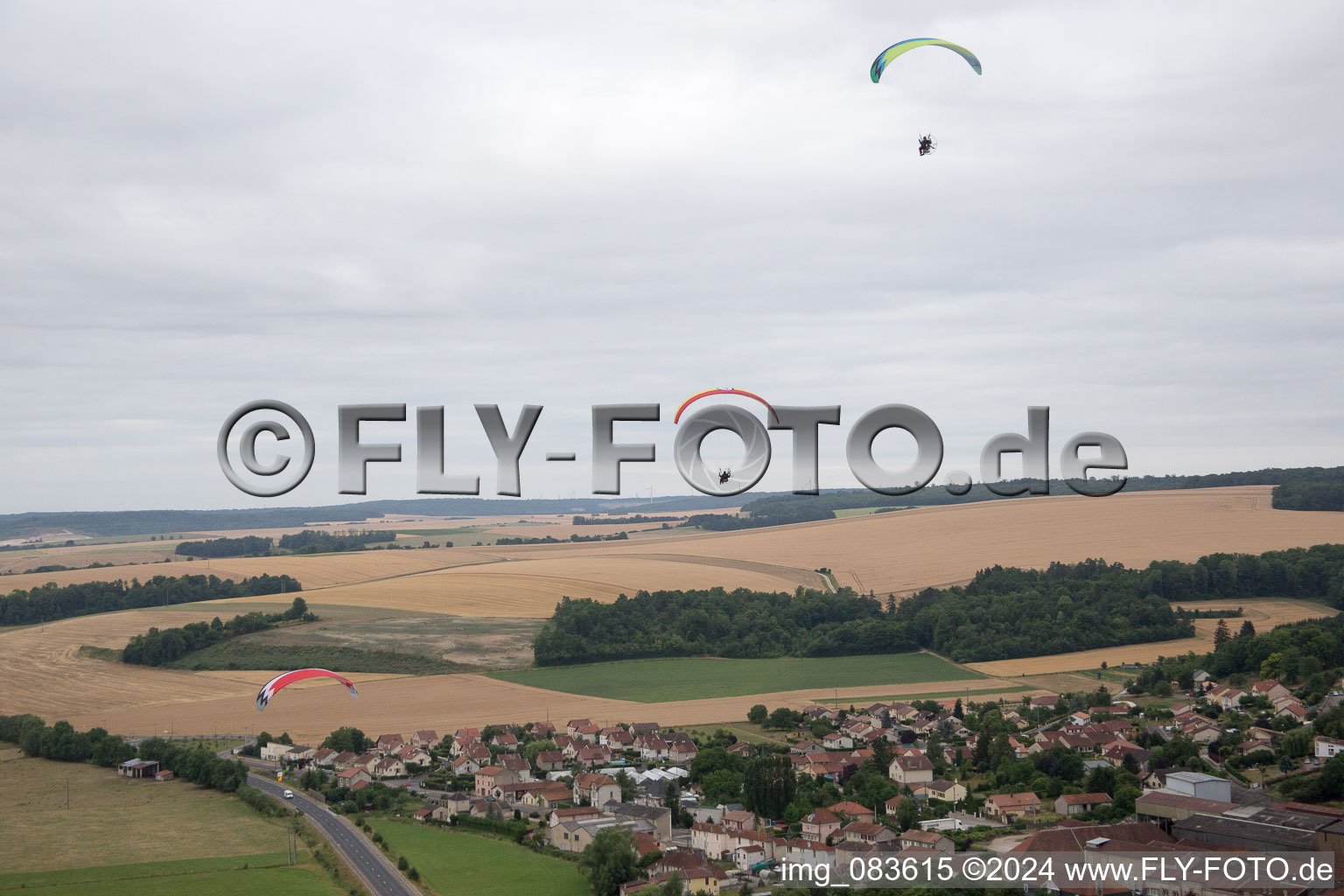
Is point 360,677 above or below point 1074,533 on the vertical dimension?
below

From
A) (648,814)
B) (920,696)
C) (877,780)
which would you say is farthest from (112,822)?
(920,696)

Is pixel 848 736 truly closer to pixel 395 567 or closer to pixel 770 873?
pixel 770 873

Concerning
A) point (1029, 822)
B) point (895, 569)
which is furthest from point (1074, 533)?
point (1029, 822)

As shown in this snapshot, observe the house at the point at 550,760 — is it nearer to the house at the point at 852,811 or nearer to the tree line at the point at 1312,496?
the house at the point at 852,811

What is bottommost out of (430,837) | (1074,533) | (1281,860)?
(430,837)

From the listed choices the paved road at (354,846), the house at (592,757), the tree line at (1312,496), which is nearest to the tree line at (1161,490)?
the tree line at (1312,496)
